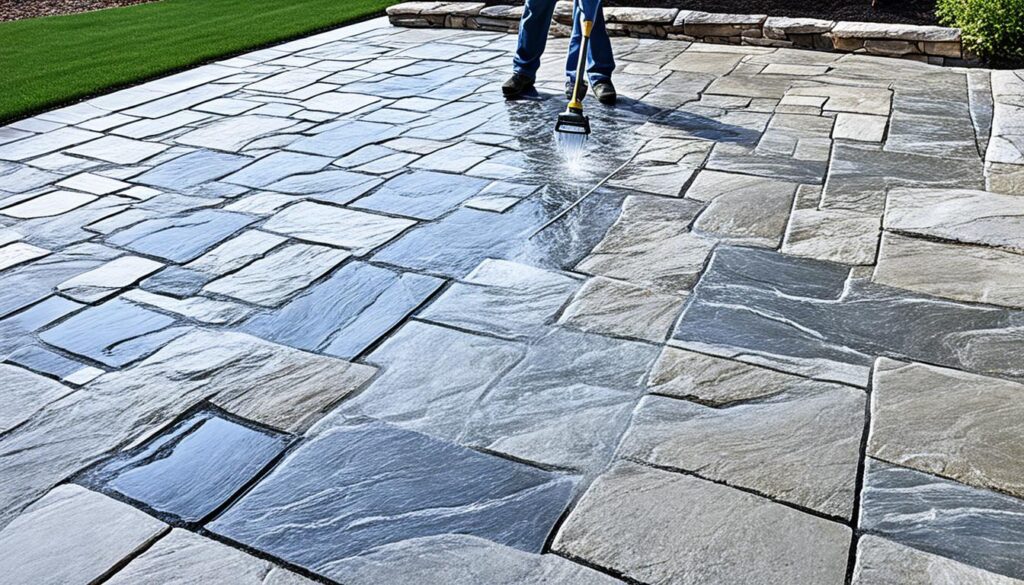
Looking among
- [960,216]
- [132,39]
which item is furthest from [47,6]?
[960,216]

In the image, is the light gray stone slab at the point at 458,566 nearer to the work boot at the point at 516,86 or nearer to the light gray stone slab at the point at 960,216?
the light gray stone slab at the point at 960,216

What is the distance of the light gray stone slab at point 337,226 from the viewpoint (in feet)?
9.70

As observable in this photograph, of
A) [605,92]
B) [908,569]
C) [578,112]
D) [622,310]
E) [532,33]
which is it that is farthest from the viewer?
[532,33]

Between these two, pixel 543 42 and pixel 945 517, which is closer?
pixel 945 517

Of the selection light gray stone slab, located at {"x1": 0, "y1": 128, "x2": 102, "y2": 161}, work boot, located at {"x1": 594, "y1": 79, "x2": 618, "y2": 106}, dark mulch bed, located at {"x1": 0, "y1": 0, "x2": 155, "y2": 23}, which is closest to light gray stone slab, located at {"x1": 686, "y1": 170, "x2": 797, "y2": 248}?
work boot, located at {"x1": 594, "y1": 79, "x2": 618, "y2": 106}

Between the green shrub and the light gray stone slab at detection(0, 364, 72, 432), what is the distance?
16.9ft

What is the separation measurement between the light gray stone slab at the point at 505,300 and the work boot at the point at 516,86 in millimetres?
2102

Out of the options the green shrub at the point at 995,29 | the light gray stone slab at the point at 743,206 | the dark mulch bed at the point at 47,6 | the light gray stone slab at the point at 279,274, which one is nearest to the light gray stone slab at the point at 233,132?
the light gray stone slab at the point at 279,274

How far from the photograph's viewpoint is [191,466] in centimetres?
187

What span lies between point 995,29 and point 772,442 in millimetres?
4211

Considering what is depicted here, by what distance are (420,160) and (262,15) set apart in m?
4.34

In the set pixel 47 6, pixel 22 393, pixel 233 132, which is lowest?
pixel 22 393

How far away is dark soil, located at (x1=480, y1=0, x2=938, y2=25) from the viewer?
5.76 m

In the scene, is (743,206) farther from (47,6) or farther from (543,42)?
(47,6)
